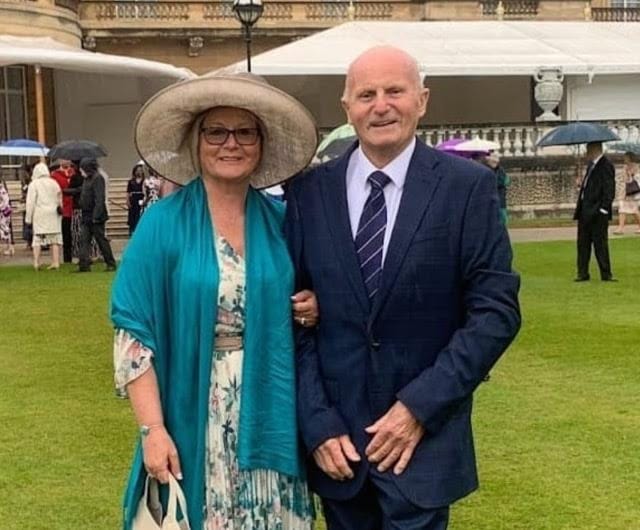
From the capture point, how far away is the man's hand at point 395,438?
3188 mm

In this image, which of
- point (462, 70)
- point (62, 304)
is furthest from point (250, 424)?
point (462, 70)

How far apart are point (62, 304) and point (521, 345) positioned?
5.65 m

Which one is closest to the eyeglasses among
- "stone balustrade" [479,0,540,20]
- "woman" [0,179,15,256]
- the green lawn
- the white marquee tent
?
the green lawn

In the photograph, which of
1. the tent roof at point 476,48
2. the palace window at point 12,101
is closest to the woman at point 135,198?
the tent roof at point 476,48

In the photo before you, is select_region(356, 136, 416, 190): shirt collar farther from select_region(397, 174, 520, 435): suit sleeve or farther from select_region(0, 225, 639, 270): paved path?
select_region(0, 225, 639, 270): paved path

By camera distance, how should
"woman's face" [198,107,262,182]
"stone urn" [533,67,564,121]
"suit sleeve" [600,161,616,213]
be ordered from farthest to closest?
"stone urn" [533,67,564,121] → "suit sleeve" [600,161,616,213] → "woman's face" [198,107,262,182]

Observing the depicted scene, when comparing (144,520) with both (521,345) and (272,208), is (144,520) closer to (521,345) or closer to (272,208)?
(272,208)

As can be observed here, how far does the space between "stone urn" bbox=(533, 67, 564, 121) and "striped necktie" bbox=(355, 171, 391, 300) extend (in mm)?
26442

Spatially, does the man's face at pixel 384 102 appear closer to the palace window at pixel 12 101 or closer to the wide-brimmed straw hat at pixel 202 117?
the wide-brimmed straw hat at pixel 202 117

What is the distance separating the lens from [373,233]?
3.25m

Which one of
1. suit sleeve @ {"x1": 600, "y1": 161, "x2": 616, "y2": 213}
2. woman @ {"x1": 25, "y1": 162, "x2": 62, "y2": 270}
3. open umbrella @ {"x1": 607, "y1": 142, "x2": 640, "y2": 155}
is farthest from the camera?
open umbrella @ {"x1": 607, "y1": 142, "x2": 640, "y2": 155}

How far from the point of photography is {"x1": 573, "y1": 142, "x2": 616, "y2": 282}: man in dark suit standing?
14750 mm

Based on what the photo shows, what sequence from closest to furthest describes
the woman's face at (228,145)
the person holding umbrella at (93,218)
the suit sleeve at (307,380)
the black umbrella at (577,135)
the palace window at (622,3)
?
the suit sleeve at (307,380)
the woman's face at (228,145)
the person holding umbrella at (93,218)
the black umbrella at (577,135)
the palace window at (622,3)

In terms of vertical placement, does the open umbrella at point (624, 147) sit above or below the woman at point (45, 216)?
above
